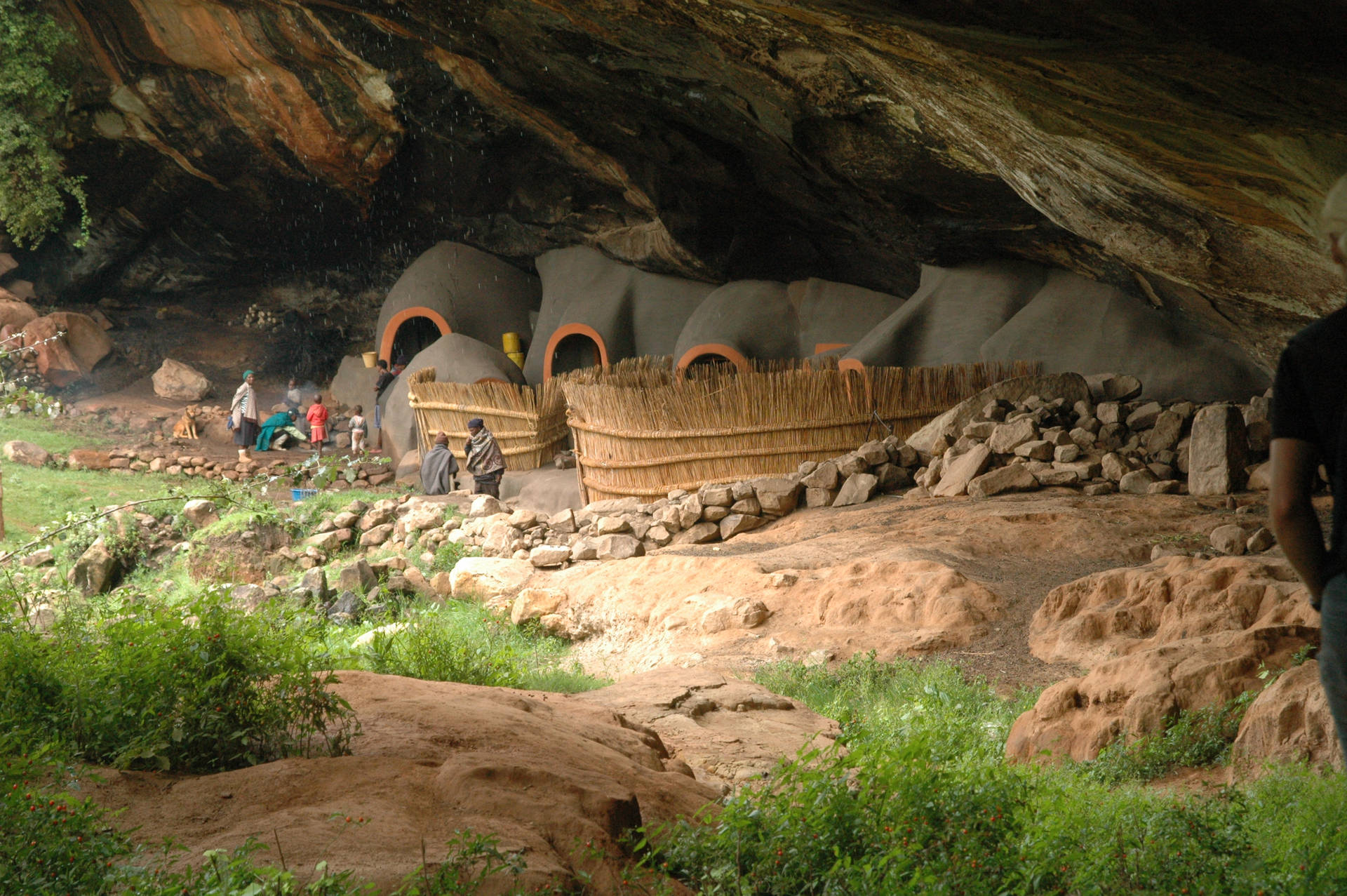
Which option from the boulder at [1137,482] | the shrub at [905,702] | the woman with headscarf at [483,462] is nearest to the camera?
the shrub at [905,702]

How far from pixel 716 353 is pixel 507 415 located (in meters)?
3.21

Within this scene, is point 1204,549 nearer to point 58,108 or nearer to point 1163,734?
point 1163,734

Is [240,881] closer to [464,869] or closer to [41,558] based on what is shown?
[464,869]

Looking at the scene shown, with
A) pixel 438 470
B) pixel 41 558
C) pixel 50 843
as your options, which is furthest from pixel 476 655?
pixel 438 470

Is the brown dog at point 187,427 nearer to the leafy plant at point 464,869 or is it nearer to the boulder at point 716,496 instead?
the boulder at point 716,496

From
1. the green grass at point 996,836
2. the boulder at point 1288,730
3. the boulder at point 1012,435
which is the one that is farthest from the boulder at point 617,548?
the boulder at point 1288,730

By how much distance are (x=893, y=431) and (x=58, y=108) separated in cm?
1419

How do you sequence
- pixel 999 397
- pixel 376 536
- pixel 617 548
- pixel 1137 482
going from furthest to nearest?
pixel 376 536 → pixel 999 397 → pixel 617 548 → pixel 1137 482

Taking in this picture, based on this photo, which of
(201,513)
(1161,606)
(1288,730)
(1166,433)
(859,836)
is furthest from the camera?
(201,513)

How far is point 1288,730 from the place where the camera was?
10.0ft

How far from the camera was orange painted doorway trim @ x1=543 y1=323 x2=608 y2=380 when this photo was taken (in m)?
16.6

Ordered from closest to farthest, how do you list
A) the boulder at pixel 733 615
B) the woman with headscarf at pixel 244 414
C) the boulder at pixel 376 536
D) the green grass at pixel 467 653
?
the green grass at pixel 467 653
the boulder at pixel 733 615
the boulder at pixel 376 536
the woman with headscarf at pixel 244 414

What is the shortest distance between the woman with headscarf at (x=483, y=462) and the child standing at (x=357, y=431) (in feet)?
16.4

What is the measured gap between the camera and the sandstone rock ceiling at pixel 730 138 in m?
3.59
